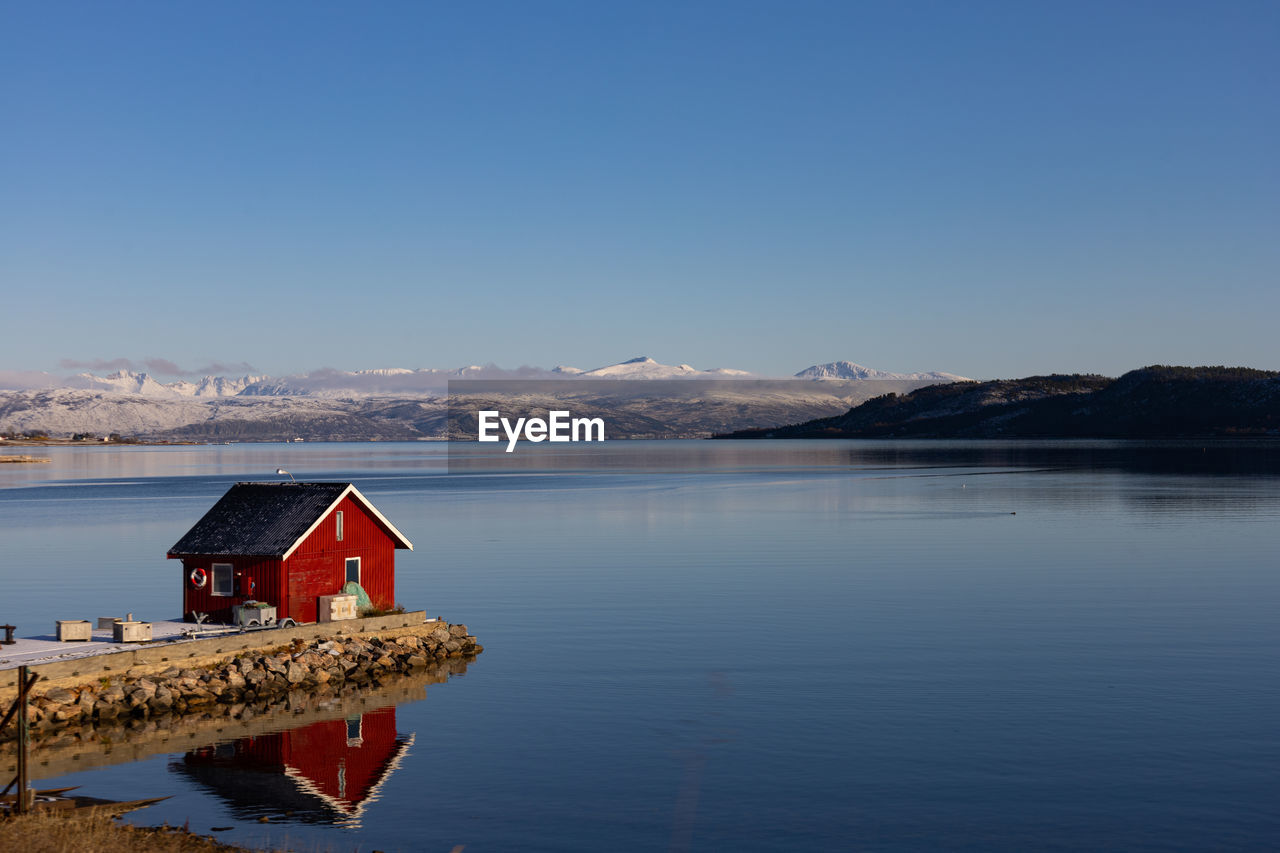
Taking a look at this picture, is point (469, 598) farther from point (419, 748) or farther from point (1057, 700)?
point (1057, 700)

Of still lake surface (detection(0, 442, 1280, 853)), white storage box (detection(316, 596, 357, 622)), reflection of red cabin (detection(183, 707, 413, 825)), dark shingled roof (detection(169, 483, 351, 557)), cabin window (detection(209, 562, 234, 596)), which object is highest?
dark shingled roof (detection(169, 483, 351, 557))

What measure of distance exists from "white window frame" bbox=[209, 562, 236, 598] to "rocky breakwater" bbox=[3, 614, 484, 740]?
13.8ft

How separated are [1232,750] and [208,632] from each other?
106ft

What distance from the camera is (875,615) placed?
53.7 meters

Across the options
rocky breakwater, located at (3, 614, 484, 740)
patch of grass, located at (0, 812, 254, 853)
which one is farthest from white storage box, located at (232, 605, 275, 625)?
patch of grass, located at (0, 812, 254, 853)

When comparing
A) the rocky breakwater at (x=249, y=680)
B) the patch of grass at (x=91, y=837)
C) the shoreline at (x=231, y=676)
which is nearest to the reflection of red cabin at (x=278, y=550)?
the shoreline at (x=231, y=676)

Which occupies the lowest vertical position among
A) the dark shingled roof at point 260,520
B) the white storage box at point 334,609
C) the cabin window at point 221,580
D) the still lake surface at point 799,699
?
the still lake surface at point 799,699

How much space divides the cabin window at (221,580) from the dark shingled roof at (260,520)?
55cm

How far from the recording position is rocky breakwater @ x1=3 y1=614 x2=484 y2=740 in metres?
34.7

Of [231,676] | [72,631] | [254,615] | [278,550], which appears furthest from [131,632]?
[278,550]

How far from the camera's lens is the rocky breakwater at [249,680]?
→ 34688mm

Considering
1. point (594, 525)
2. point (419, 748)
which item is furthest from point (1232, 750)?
point (594, 525)

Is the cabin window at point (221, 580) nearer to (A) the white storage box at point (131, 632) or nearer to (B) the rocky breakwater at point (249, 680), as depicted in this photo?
(B) the rocky breakwater at point (249, 680)

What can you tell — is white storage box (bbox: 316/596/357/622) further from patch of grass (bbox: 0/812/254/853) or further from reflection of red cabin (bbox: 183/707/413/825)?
patch of grass (bbox: 0/812/254/853)
